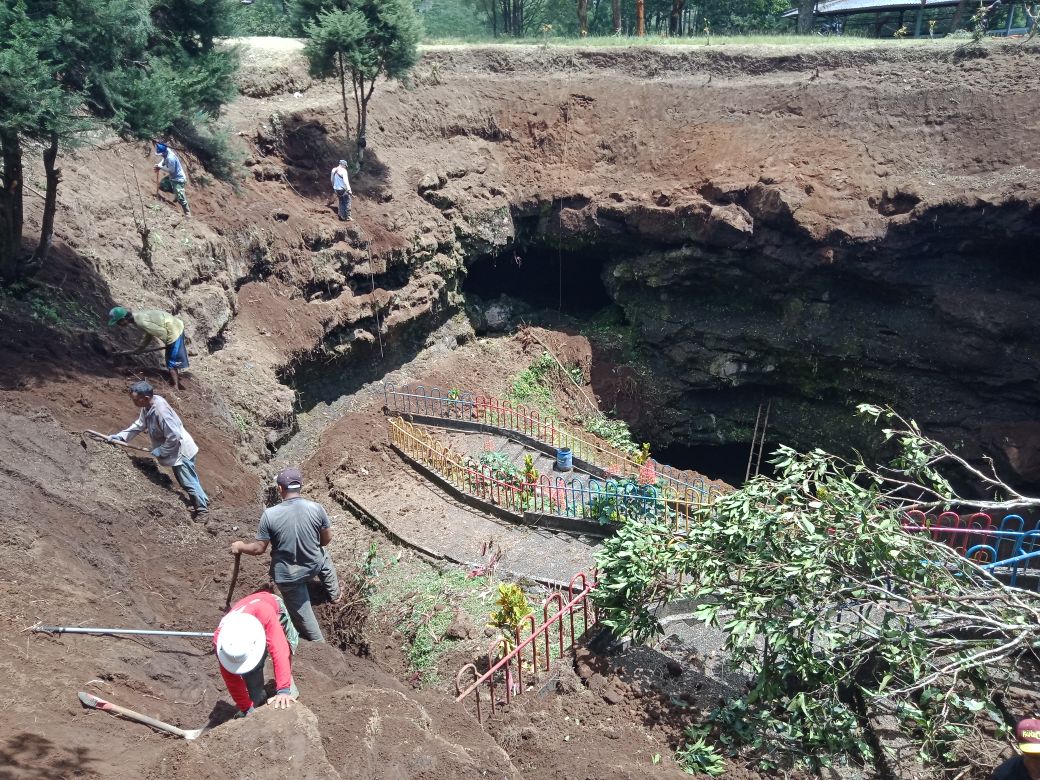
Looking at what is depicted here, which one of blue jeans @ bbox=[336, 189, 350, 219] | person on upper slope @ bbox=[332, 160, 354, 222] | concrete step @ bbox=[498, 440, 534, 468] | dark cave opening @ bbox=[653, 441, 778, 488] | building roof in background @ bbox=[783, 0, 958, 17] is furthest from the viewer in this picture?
building roof in background @ bbox=[783, 0, 958, 17]

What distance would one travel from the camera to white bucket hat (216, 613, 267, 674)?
4617mm

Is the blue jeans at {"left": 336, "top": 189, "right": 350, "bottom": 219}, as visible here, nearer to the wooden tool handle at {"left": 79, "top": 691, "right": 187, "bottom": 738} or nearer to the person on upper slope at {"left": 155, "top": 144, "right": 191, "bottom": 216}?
the person on upper slope at {"left": 155, "top": 144, "right": 191, "bottom": 216}

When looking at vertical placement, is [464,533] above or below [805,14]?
below

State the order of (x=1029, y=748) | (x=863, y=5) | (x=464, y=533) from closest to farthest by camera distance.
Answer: (x=1029, y=748), (x=464, y=533), (x=863, y=5)

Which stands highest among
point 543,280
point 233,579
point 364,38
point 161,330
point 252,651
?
point 364,38

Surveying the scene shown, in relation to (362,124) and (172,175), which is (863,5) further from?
(172,175)

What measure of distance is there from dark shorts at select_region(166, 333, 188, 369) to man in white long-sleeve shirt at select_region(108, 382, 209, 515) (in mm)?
2226

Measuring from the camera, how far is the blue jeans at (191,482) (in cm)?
850

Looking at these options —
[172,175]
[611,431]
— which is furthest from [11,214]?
[611,431]

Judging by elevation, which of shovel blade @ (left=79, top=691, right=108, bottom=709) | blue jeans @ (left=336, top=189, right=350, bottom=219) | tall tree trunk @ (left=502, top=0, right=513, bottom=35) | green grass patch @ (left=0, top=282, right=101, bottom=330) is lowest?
shovel blade @ (left=79, top=691, right=108, bottom=709)

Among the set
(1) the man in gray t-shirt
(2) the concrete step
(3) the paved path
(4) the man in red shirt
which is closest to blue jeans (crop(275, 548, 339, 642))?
(1) the man in gray t-shirt

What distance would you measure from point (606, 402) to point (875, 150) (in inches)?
359

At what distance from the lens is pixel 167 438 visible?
824 cm

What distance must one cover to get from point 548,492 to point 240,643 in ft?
26.4
